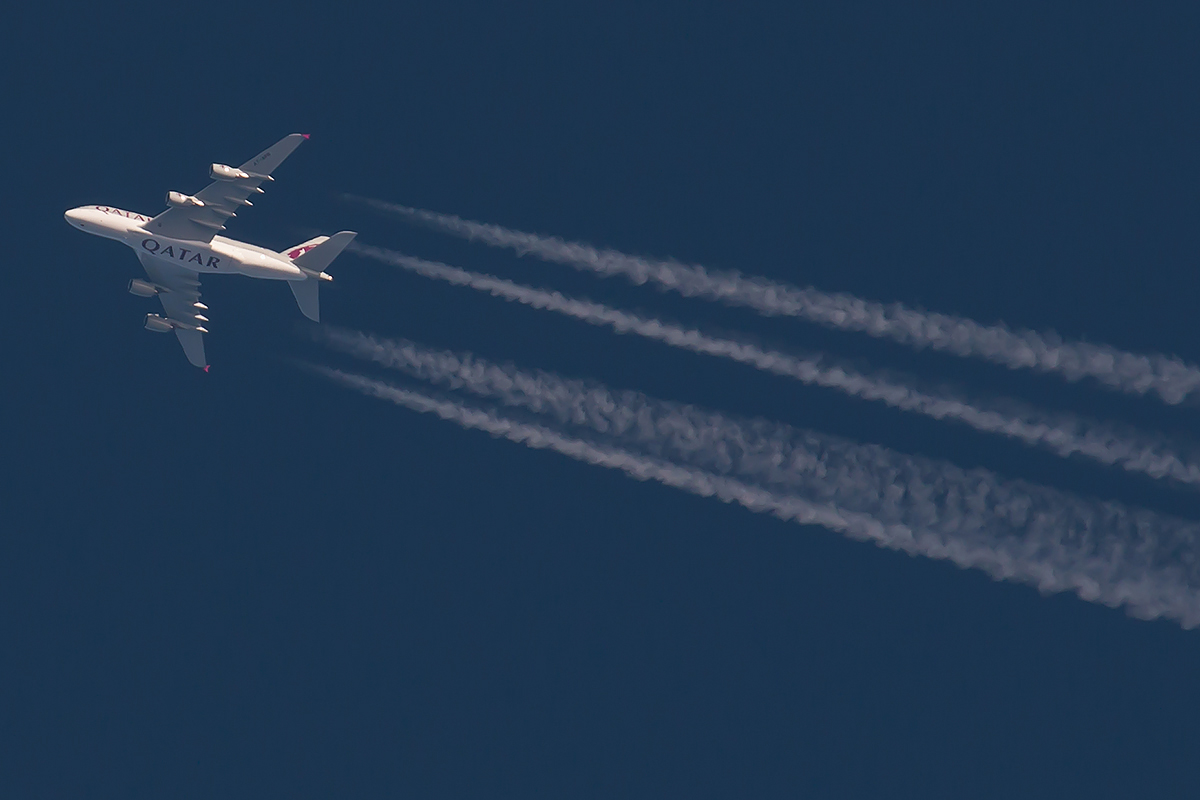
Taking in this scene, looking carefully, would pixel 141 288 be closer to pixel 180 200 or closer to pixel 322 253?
pixel 180 200

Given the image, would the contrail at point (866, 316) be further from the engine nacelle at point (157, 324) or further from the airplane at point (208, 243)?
the engine nacelle at point (157, 324)

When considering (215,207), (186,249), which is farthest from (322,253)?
(186,249)

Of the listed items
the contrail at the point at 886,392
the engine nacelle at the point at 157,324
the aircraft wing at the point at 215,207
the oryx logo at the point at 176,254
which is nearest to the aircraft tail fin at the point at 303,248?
the aircraft wing at the point at 215,207

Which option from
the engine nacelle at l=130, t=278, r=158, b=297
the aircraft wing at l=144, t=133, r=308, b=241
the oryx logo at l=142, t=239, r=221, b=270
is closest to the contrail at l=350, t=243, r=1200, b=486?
the aircraft wing at l=144, t=133, r=308, b=241

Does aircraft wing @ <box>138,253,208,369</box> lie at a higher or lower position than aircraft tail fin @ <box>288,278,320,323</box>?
lower

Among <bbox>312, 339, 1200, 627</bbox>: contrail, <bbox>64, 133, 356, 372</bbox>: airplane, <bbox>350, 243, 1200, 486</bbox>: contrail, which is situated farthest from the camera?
<bbox>64, 133, 356, 372</bbox>: airplane

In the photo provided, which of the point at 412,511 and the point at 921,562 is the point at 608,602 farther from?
the point at 921,562

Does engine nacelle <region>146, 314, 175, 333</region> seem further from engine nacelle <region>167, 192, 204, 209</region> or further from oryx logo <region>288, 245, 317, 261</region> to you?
oryx logo <region>288, 245, 317, 261</region>

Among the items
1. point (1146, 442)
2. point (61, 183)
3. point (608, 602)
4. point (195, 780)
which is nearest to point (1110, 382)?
point (1146, 442)
